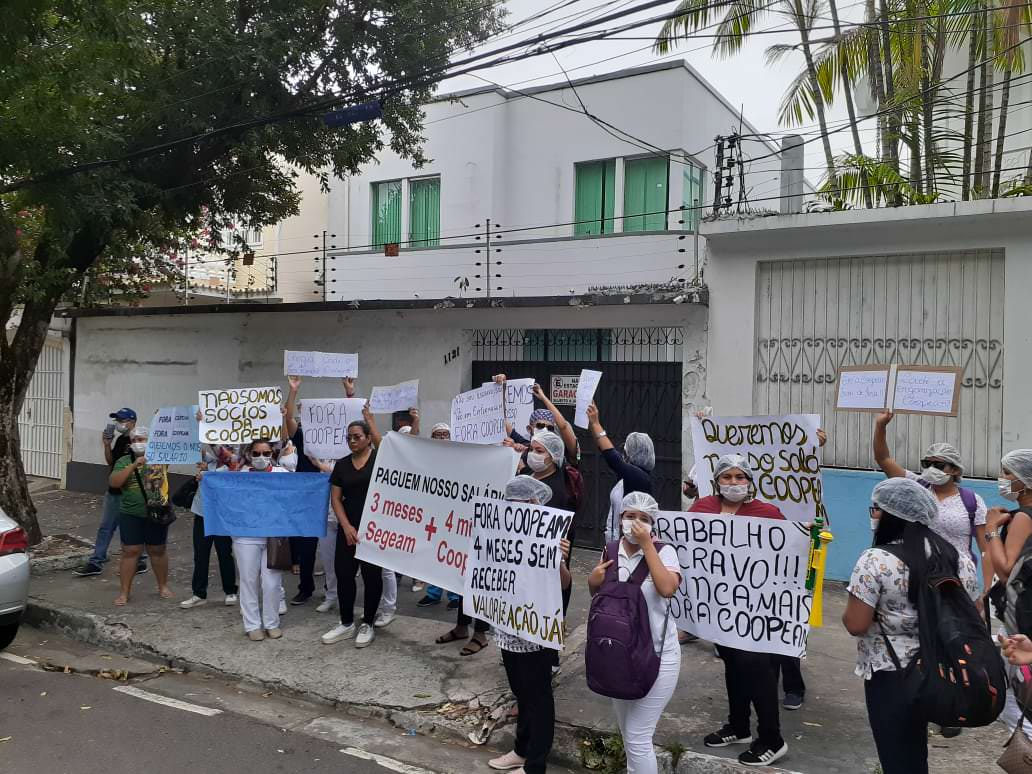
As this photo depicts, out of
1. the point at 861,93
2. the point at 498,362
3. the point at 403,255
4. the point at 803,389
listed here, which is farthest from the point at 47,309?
the point at 861,93

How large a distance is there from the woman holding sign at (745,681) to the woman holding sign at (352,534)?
3038 mm

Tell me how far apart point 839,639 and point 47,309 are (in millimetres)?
9683

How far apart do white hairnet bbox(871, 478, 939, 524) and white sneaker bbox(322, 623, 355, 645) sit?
190 inches

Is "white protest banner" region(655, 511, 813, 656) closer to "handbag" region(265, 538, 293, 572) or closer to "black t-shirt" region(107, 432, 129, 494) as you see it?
"handbag" region(265, 538, 293, 572)

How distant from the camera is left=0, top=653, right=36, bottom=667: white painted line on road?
6.70m

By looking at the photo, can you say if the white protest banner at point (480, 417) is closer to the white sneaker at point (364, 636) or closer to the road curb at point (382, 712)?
the white sneaker at point (364, 636)

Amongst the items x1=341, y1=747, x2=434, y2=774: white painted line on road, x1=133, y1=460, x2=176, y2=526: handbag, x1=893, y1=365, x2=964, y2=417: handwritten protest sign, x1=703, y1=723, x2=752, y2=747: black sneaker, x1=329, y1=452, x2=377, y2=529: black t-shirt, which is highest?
x1=893, y1=365, x2=964, y2=417: handwritten protest sign

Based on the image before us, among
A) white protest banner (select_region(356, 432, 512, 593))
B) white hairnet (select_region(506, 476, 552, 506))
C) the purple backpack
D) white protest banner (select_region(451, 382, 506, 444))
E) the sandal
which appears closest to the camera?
the purple backpack

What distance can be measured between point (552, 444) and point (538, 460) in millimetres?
155

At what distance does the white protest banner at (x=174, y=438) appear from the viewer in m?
8.02

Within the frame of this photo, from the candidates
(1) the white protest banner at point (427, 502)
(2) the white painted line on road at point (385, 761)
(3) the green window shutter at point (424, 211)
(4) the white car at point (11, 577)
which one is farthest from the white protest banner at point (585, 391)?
(3) the green window shutter at point (424, 211)

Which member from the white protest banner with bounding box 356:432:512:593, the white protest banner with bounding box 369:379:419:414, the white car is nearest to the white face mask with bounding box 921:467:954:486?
the white protest banner with bounding box 356:432:512:593

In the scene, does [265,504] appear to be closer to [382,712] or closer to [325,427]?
[325,427]

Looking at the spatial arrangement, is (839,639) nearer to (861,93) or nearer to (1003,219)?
(1003,219)
